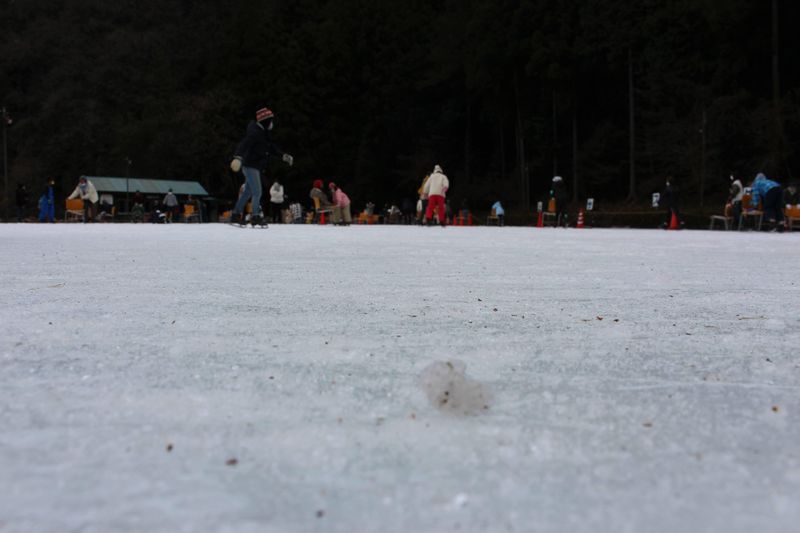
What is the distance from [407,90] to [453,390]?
54.4 m

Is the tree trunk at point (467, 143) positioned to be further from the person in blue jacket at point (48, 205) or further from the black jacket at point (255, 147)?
the black jacket at point (255, 147)

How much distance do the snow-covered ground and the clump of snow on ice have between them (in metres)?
0.01

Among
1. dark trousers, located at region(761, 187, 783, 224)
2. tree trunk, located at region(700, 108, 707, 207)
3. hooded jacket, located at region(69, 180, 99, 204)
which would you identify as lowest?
dark trousers, located at region(761, 187, 783, 224)

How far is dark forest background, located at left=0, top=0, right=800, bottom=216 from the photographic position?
126 ft

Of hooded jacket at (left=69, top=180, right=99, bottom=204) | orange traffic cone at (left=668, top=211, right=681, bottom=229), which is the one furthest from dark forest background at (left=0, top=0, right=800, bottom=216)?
hooded jacket at (left=69, top=180, right=99, bottom=204)

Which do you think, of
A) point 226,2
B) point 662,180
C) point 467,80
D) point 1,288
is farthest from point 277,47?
point 1,288

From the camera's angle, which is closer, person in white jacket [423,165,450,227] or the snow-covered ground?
the snow-covered ground

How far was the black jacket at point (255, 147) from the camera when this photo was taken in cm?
1412

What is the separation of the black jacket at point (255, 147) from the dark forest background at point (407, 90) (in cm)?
2743

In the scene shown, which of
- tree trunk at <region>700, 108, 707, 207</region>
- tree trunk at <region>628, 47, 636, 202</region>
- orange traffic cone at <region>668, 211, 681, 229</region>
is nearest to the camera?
orange traffic cone at <region>668, 211, 681, 229</region>

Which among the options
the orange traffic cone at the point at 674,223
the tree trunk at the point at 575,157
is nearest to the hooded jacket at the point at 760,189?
the orange traffic cone at the point at 674,223

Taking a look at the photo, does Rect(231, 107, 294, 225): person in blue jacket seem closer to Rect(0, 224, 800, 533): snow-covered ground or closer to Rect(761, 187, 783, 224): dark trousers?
Rect(0, 224, 800, 533): snow-covered ground

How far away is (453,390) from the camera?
Result: 1.83 m

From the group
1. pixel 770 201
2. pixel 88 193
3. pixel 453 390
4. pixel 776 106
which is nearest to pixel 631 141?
pixel 776 106
